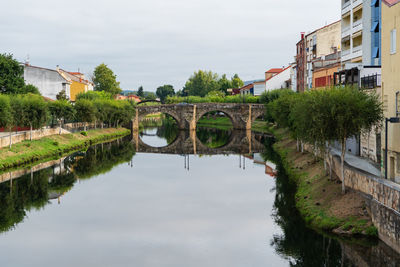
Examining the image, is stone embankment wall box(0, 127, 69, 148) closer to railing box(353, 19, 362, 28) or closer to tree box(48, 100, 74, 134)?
tree box(48, 100, 74, 134)

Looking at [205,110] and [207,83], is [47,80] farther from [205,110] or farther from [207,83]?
[207,83]

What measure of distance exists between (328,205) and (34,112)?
3745cm

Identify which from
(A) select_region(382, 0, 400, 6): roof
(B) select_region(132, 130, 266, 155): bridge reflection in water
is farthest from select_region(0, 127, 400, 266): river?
(B) select_region(132, 130, 266, 155): bridge reflection in water

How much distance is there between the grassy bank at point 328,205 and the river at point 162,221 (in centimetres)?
68

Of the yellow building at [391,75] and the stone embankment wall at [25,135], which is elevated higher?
the yellow building at [391,75]

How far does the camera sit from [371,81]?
3222 centimetres

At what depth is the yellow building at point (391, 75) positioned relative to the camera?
970 inches

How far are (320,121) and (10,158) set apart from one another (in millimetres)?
29925

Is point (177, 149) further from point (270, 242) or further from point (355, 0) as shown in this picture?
point (270, 242)

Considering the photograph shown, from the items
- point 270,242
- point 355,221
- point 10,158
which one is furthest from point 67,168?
point 355,221

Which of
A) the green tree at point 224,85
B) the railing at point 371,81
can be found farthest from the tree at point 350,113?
the green tree at point 224,85

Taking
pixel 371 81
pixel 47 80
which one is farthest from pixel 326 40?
pixel 47 80

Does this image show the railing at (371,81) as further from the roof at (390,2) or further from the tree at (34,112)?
the tree at (34,112)

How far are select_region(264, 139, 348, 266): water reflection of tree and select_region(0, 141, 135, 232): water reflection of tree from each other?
14639mm
